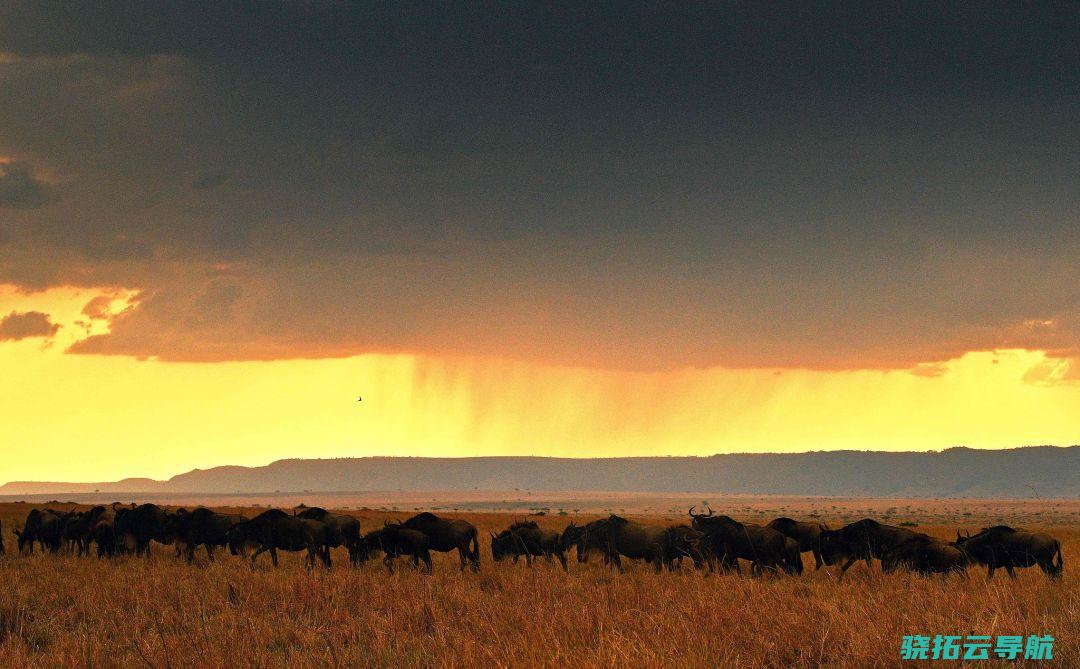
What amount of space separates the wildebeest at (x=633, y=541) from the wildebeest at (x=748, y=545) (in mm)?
1125

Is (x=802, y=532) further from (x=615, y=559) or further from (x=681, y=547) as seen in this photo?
(x=615, y=559)

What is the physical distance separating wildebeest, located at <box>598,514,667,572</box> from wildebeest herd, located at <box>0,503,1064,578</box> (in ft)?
0.08

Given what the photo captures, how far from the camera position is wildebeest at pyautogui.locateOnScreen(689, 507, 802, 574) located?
21.2 m

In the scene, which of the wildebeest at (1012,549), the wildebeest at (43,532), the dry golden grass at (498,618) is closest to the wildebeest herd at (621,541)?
the wildebeest at (1012,549)

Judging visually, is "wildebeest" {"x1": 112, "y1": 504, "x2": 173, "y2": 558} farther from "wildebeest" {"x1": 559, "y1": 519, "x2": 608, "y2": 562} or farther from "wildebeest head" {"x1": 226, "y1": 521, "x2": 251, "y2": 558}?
"wildebeest" {"x1": 559, "y1": 519, "x2": 608, "y2": 562}

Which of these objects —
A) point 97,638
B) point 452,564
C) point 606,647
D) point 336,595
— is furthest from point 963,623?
point 452,564

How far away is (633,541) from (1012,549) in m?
8.20

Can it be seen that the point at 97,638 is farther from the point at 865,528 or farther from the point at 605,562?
the point at 865,528

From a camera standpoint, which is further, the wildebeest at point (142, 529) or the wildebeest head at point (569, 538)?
the wildebeest at point (142, 529)

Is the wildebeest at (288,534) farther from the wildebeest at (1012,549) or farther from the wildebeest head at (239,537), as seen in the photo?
the wildebeest at (1012,549)

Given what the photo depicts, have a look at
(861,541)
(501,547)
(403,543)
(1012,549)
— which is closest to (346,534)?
(403,543)

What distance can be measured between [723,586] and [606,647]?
649 centimetres

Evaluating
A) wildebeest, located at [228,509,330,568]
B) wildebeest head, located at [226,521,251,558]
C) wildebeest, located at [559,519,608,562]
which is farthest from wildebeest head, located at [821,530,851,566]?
wildebeest head, located at [226,521,251,558]

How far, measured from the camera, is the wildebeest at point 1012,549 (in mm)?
21266
